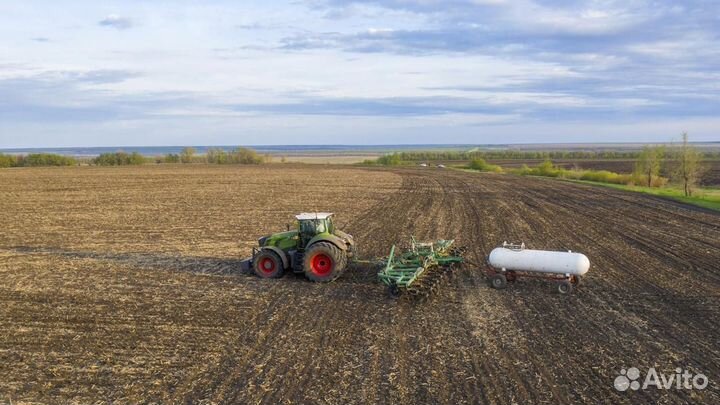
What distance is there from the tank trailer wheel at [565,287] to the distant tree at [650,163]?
44483mm

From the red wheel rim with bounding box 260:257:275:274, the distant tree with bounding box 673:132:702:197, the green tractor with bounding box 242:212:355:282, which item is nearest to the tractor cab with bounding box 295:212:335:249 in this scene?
the green tractor with bounding box 242:212:355:282

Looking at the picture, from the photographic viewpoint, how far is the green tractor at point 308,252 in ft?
53.6

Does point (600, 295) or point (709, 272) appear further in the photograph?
point (709, 272)

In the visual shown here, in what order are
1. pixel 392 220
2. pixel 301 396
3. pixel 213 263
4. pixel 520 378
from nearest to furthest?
pixel 301 396 → pixel 520 378 → pixel 213 263 → pixel 392 220

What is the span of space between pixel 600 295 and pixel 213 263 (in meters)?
11.9

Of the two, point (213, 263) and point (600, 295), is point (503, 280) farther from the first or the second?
point (213, 263)

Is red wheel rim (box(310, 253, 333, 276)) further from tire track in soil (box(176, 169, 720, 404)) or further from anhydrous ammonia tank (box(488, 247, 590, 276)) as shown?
anhydrous ammonia tank (box(488, 247, 590, 276))

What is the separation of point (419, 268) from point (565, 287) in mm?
3954

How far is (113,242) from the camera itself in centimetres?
2341

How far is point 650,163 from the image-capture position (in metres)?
54.7

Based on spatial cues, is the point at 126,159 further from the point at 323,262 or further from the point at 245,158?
the point at 323,262

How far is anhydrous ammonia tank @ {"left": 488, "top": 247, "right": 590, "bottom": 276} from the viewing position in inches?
607

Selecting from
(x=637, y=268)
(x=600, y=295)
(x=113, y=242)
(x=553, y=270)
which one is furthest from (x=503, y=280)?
(x=113, y=242)

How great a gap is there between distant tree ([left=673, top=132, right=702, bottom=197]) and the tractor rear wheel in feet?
126
